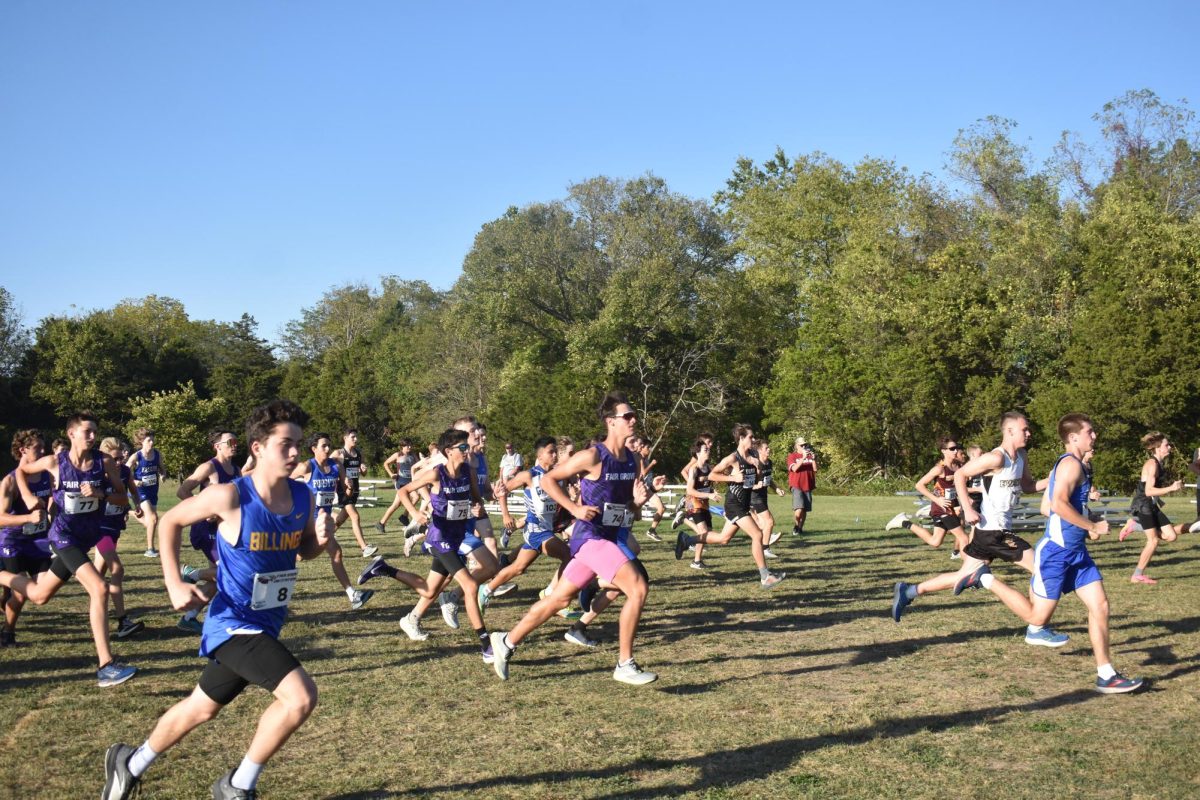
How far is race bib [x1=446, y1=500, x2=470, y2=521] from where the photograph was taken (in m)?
9.70

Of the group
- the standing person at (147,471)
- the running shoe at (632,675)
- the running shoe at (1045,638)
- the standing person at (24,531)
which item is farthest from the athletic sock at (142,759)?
the standing person at (147,471)

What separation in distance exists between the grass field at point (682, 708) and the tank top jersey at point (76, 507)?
43.3 inches

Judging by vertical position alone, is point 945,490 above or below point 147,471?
below

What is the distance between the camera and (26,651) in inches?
377

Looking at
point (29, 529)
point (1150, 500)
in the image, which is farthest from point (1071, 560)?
point (29, 529)

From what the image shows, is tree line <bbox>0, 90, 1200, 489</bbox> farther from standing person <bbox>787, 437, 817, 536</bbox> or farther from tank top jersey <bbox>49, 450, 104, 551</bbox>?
tank top jersey <bbox>49, 450, 104, 551</bbox>

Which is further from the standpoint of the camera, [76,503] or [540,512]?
[540,512]

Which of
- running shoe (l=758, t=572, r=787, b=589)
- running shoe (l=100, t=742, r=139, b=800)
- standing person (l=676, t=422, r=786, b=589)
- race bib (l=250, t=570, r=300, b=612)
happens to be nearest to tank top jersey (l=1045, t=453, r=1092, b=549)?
running shoe (l=758, t=572, r=787, b=589)

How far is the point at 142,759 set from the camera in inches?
209

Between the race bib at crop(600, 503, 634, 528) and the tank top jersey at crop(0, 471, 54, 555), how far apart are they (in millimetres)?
5076

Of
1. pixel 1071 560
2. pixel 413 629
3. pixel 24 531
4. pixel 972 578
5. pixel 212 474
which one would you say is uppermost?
pixel 212 474

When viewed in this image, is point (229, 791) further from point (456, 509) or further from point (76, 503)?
point (76, 503)

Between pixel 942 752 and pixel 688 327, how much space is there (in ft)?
152

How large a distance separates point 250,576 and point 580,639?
194 inches
